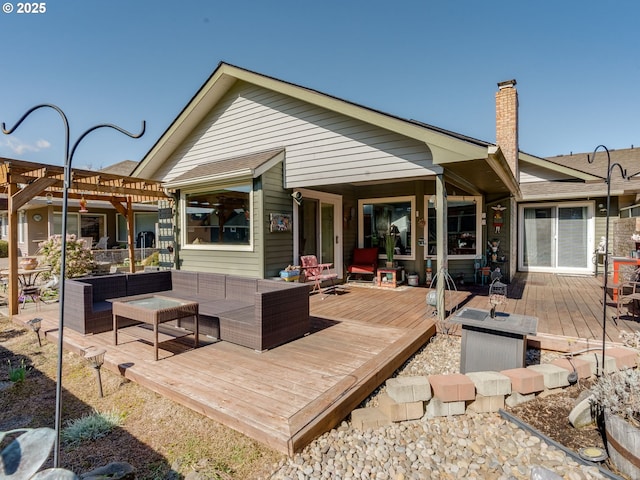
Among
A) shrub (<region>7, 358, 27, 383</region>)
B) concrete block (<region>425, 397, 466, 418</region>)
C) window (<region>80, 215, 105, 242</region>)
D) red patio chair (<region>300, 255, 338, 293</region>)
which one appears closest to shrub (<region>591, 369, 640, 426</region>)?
concrete block (<region>425, 397, 466, 418</region>)

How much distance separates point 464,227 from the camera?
8.89m

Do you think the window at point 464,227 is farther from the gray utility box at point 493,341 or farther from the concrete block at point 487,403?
the concrete block at point 487,403

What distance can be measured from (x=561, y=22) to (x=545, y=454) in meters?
9.29

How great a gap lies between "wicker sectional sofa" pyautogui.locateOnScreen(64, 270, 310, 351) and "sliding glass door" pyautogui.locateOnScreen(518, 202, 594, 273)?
29.3ft

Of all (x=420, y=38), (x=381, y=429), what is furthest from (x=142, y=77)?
(x=381, y=429)

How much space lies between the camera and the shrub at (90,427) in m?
2.44

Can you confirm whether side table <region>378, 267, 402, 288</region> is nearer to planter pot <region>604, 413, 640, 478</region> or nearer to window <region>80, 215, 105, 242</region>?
planter pot <region>604, 413, 640, 478</region>

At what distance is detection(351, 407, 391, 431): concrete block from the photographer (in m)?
2.61

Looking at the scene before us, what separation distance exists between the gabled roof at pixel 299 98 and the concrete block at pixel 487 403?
3030 millimetres

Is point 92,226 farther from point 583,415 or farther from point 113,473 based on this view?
point 583,415

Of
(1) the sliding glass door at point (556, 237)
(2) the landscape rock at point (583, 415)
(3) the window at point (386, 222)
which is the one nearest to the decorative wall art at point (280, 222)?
(3) the window at point (386, 222)

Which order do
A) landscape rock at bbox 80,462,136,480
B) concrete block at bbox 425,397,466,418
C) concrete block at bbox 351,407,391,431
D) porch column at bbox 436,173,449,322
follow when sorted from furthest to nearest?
1. porch column at bbox 436,173,449,322
2. concrete block at bbox 425,397,466,418
3. concrete block at bbox 351,407,391,431
4. landscape rock at bbox 80,462,136,480

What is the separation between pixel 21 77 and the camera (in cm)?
598

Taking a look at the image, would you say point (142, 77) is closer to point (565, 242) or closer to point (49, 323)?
point (49, 323)
